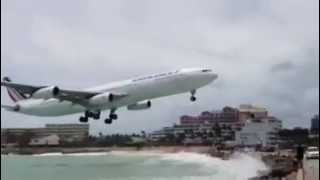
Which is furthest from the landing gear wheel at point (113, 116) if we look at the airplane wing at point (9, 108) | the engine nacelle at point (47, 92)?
the airplane wing at point (9, 108)

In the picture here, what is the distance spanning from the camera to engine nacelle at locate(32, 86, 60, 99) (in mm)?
56719

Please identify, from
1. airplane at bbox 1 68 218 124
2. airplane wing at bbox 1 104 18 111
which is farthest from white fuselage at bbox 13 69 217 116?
airplane wing at bbox 1 104 18 111

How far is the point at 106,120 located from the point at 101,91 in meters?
2.44

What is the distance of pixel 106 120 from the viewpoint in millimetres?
62125

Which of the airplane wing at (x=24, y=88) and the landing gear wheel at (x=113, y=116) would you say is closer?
the airplane wing at (x=24, y=88)

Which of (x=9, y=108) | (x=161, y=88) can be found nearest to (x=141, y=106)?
(x=161, y=88)

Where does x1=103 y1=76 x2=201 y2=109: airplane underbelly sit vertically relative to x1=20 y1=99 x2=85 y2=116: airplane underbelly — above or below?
above

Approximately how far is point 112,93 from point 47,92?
5.36m

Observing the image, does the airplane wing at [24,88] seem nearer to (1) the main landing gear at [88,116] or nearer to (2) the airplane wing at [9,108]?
(1) the main landing gear at [88,116]

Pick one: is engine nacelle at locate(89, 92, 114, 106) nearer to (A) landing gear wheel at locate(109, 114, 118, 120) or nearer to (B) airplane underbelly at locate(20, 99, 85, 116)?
(B) airplane underbelly at locate(20, 99, 85, 116)

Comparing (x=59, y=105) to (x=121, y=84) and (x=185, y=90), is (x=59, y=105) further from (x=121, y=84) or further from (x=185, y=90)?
(x=185, y=90)

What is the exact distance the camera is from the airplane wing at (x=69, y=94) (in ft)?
187

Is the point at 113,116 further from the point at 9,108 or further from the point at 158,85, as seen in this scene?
the point at 9,108

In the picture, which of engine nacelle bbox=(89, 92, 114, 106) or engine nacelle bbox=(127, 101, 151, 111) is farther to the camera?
engine nacelle bbox=(127, 101, 151, 111)
